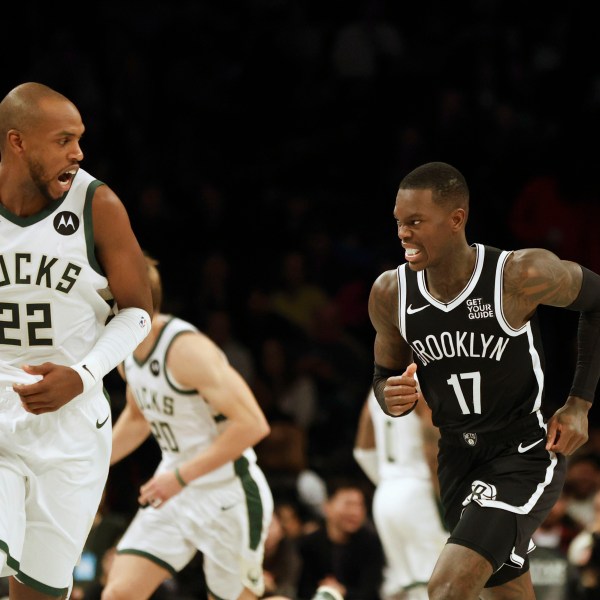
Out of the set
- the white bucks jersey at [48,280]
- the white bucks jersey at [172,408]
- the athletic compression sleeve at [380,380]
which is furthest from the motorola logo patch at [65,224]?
the white bucks jersey at [172,408]

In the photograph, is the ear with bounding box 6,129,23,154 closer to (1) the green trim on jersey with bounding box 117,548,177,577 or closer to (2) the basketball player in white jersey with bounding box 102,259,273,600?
(2) the basketball player in white jersey with bounding box 102,259,273,600

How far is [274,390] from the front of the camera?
10.2m

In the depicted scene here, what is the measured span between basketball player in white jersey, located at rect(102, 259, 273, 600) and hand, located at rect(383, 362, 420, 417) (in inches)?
55.8

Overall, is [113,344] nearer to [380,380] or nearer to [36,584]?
[36,584]

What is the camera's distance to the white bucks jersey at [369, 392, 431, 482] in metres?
7.15

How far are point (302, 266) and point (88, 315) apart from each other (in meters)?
6.36

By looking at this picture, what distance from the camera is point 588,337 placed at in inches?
196

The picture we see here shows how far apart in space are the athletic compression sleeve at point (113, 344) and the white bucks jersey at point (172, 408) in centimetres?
154

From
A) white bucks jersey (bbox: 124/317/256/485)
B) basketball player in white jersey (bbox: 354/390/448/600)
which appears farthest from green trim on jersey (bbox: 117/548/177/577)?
basketball player in white jersey (bbox: 354/390/448/600)

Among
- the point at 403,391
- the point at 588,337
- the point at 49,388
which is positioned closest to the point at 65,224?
the point at 49,388

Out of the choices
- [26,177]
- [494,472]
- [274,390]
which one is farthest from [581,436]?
[274,390]

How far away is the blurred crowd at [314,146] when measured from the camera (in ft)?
34.0

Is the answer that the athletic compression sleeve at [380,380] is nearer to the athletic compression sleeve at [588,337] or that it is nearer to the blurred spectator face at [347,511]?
the athletic compression sleeve at [588,337]

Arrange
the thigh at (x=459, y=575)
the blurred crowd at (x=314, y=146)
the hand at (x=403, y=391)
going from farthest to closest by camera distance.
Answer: the blurred crowd at (x=314, y=146)
the hand at (x=403, y=391)
the thigh at (x=459, y=575)
